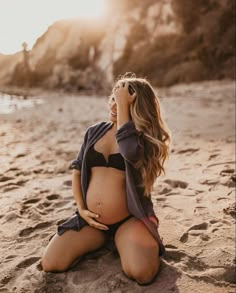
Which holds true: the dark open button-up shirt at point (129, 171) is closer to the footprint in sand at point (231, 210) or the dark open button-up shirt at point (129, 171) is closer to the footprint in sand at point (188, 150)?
the footprint in sand at point (231, 210)

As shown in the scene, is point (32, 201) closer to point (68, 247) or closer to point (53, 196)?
point (53, 196)

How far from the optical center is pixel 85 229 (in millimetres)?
2621

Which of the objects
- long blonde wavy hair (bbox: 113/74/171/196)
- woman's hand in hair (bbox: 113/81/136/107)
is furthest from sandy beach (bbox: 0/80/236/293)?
woman's hand in hair (bbox: 113/81/136/107)

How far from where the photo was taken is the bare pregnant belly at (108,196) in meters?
2.58

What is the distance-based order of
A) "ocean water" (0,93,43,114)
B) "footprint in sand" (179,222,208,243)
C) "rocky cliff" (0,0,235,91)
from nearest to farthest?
"footprint in sand" (179,222,208,243), "ocean water" (0,93,43,114), "rocky cliff" (0,0,235,91)

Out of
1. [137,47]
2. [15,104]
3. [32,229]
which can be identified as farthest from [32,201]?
[137,47]

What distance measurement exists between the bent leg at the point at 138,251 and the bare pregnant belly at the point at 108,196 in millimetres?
101

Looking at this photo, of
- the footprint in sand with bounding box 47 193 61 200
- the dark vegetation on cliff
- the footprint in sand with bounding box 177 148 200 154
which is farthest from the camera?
the dark vegetation on cliff

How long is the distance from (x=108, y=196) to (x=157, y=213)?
102 centimetres

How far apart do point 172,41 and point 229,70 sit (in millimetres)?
4908

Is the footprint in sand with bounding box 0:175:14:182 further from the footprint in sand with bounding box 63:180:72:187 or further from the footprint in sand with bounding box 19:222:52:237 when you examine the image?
the footprint in sand with bounding box 19:222:52:237

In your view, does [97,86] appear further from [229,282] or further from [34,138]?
[229,282]

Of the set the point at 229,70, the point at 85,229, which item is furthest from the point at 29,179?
the point at 229,70

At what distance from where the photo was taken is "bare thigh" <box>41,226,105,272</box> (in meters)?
2.48
